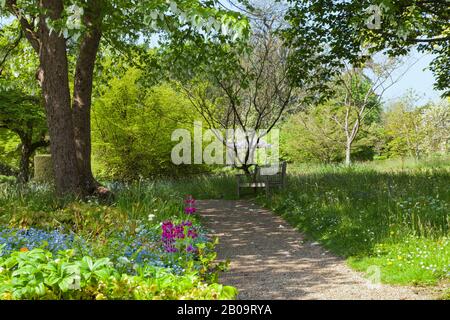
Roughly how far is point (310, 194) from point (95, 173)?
955 centimetres

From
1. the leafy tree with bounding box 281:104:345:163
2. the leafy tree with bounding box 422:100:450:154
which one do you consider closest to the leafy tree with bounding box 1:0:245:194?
the leafy tree with bounding box 281:104:345:163

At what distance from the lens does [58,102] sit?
8.41 meters

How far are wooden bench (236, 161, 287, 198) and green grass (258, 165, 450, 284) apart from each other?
941 mm

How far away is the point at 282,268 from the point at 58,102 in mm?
5195

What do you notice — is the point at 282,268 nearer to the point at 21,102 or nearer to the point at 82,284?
the point at 82,284

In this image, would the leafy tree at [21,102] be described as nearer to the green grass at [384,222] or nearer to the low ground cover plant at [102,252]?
the low ground cover plant at [102,252]

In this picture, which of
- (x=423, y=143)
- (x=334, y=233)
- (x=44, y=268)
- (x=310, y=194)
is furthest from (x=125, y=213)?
(x=423, y=143)

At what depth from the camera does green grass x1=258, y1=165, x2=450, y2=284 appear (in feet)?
17.1

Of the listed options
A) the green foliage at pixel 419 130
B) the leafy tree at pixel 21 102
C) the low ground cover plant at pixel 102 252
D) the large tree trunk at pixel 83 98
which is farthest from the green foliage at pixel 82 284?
the green foliage at pixel 419 130

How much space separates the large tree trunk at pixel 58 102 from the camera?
8.31 metres

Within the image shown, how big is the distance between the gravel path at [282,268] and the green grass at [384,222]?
26cm

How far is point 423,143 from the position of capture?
27.2 metres

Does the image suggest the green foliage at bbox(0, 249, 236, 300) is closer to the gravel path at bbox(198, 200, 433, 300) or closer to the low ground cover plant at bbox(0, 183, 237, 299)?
the low ground cover plant at bbox(0, 183, 237, 299)
